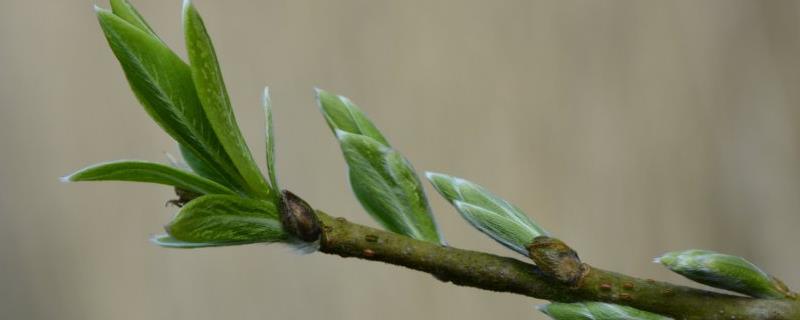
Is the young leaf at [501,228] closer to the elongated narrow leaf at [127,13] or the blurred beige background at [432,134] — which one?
the elongated narrow leaf at [127,13]

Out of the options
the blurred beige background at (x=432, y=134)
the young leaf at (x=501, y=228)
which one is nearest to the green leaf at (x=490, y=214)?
the young leaf at (x=501, y=228)

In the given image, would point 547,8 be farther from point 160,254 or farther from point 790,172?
point 160,254

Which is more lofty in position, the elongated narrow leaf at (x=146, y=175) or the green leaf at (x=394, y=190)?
the green leaf at (x=394, y=190)

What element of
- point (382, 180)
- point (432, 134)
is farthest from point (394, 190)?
point (432, 134)

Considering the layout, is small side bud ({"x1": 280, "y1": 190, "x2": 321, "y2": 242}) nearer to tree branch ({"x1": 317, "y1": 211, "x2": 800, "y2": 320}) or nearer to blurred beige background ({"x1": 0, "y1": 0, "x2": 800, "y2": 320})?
tree branch ({"x1": 317, "y1": 211, "x2": 800, "y2": 320})

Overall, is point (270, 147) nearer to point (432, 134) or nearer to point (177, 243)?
point (177, 243)

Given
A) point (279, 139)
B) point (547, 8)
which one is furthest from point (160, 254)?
point (547, 8)
